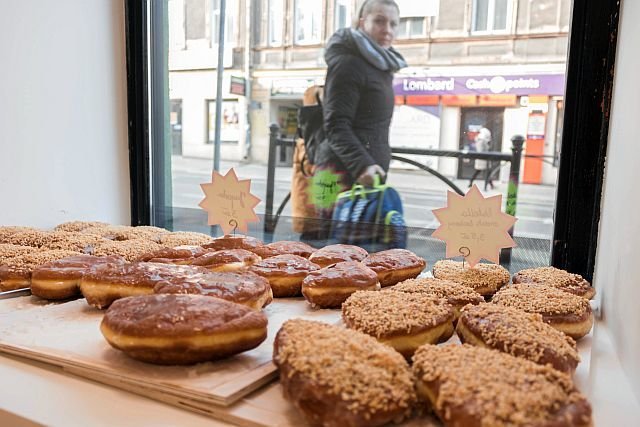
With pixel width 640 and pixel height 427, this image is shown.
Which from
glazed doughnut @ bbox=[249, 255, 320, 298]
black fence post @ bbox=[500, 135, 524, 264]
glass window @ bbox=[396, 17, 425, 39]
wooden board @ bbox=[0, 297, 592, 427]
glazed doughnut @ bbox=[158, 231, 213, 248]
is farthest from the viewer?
glass window @ bbox=[396, 17, 425, 39]

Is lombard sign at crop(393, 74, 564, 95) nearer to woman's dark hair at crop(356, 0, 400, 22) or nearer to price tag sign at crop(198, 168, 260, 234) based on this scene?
woman's dark hair at crop(356, 0, 400, 22)

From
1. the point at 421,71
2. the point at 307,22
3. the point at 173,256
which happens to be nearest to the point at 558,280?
the point at 173,256

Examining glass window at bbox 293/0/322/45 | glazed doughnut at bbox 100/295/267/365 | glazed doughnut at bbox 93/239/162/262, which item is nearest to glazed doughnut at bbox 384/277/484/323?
glazed doughnut at bbox 100/295/267/365

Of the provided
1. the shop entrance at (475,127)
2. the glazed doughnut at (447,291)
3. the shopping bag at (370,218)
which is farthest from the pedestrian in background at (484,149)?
the glazed doughnut at (447,291)

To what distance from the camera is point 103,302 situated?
1.22m

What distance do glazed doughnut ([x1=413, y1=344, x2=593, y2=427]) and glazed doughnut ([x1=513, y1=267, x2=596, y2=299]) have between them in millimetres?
620

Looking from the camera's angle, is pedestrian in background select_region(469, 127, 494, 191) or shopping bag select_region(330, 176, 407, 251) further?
shopping bag select_region(330, 176, 407, 251)

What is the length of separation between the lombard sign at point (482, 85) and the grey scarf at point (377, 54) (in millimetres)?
62

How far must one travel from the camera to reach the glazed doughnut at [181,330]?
0.89 m

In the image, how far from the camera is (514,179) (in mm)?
2014

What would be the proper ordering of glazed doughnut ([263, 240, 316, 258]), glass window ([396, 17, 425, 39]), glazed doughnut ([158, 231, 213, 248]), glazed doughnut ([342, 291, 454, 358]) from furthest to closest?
glass window ([396, 17, 425, 39]) < glazed doughnut ([158, 231, 213, 248]) < glazed doughnut ([263, 240, 316, 258]) < glazed doughnut ([342, 291, 454, 358])

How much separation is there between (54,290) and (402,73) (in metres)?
1.57

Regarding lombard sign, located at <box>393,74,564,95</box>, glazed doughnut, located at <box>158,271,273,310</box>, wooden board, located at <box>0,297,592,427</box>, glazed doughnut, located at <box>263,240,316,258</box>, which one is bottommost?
wooden board, located at <box>0,297,592,427</box>

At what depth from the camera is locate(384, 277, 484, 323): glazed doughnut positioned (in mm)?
1180
